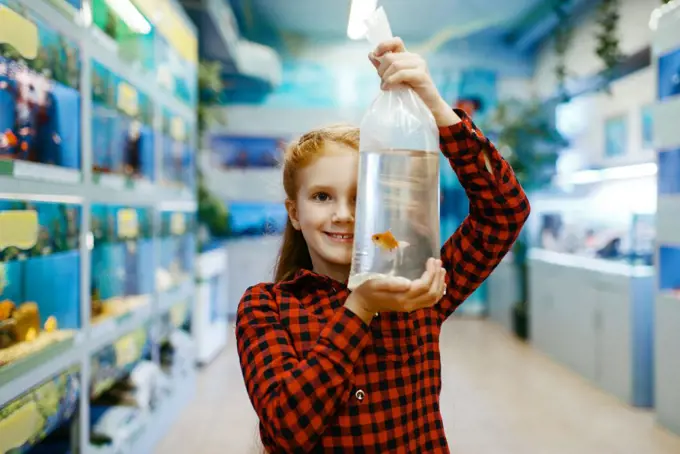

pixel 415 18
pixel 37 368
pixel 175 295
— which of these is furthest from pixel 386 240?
pixel 415 18

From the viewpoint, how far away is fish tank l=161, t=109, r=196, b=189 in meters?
3.84

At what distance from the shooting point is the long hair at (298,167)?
1.00 metres

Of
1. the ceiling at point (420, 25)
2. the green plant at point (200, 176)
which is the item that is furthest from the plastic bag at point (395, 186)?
the ceiling at point (420, 25)

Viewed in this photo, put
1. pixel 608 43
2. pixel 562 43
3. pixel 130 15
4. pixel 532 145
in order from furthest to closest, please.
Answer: pixel 532 145, pixel 562 43, pixel 608 43, pixel 130 15

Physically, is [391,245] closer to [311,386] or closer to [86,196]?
[311,386]

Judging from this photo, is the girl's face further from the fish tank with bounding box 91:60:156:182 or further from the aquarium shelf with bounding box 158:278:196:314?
the aquarium shelf with bounding box 158:278:196:314

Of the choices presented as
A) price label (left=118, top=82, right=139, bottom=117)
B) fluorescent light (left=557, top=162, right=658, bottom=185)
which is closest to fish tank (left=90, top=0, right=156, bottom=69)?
price label (left=118, top=82, right=139, bottom=117)

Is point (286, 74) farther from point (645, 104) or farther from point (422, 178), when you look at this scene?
point (422, 178)

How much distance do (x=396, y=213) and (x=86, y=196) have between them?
1.93 m

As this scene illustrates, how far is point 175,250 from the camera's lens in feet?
13.6

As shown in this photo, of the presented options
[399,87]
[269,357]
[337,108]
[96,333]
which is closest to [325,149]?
[399,87]

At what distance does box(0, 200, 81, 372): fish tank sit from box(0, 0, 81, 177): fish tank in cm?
14

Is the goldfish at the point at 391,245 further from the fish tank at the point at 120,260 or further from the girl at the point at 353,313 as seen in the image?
the fish tank at the point at 120,260

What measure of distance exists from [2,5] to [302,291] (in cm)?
133
